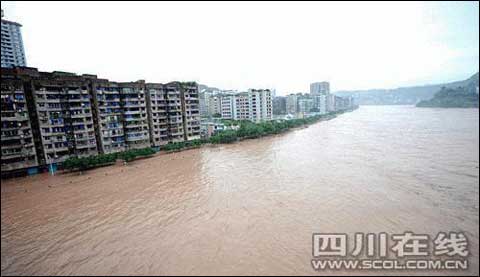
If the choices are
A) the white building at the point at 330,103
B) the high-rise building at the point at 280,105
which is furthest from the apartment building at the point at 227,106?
the white building at the point at 330,103

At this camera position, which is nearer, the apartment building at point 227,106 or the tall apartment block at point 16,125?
the tall apartment block at point 16,125

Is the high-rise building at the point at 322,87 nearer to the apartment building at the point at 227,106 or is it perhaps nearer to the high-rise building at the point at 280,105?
the high-rise building at the point at 280,105

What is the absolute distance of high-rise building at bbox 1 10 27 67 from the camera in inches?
711

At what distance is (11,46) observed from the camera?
18719 millimetres

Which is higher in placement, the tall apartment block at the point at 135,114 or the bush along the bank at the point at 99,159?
the tall apartment block at the point at 135,114

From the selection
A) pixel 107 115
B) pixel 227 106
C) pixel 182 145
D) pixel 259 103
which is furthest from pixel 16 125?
pixel 227 106

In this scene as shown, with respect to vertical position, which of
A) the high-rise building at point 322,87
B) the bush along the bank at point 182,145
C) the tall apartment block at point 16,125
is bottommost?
the bush along the bank at point 182,145

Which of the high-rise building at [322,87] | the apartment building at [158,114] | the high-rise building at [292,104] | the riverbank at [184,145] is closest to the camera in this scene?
the riverbank at [184,145]

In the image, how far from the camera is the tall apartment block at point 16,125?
6785 millimetres

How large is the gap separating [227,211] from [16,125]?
23.8ft

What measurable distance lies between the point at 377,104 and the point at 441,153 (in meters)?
56.5

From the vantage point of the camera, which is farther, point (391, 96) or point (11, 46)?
point (391, 96)

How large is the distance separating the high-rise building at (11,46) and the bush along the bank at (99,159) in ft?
55.9

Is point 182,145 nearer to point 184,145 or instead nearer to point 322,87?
point 184,145
